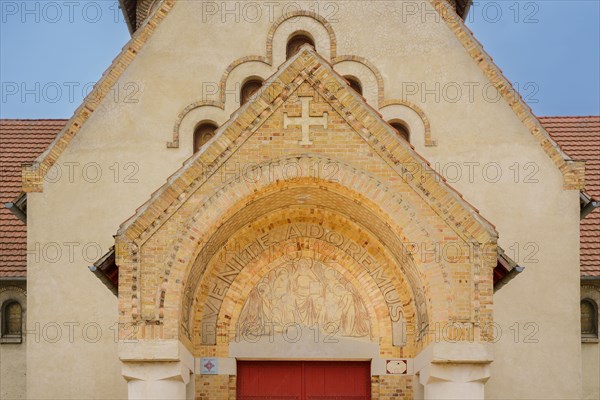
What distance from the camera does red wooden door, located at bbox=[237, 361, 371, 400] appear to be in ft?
68.6

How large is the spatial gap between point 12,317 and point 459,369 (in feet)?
41.8

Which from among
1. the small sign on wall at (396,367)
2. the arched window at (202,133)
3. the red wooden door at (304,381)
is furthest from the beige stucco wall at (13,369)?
the small sign on wall at (396,367)

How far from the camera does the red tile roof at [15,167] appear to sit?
1062 inches

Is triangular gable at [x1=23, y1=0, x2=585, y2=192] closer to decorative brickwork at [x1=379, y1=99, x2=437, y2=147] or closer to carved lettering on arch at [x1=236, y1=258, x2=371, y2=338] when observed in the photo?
decorative brickwork at [x1=379, y1=99, x2=437, y2=147]

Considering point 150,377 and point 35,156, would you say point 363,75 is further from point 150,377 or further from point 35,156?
point 35,156

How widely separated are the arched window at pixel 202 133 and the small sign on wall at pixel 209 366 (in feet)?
14.1

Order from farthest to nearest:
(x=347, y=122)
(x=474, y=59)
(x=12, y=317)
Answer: (x=12, y=317), (x=474, y=59), (x=347, y=122)

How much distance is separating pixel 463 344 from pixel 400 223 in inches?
81.4

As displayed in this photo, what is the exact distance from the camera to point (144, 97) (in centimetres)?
2283

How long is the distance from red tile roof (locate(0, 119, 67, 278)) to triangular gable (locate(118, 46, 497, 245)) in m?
9.12

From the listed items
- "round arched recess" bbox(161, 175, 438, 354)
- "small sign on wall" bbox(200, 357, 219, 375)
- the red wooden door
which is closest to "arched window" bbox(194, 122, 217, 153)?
"round arched recess" bbox(161, 175, 438, 354)

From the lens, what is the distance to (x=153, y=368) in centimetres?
1834

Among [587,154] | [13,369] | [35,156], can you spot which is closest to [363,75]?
[587,154]

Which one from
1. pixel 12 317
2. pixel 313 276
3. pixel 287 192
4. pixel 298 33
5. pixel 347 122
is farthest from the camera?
pixel 12 317
